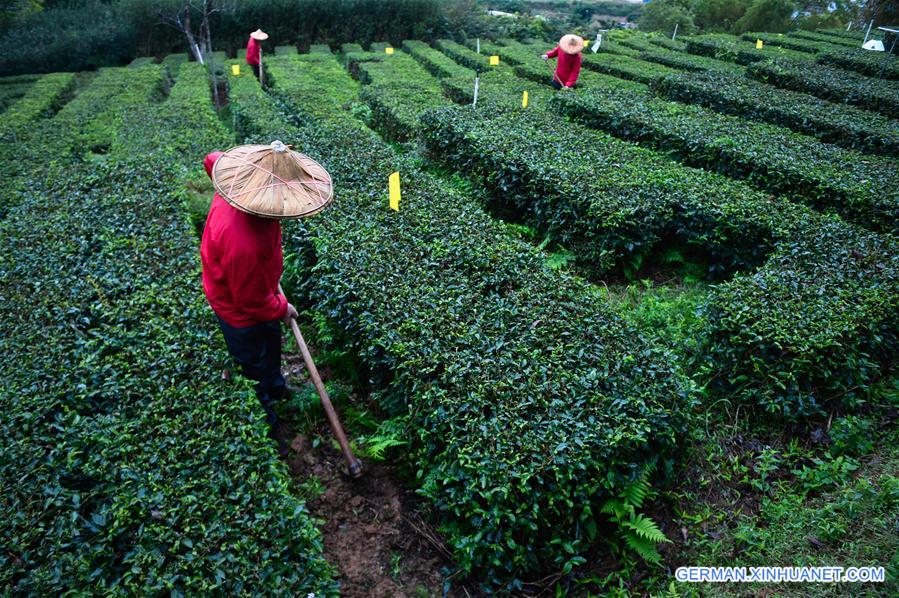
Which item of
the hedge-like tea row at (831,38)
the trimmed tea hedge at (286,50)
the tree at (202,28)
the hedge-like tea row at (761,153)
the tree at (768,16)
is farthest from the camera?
the tree at (768,16)

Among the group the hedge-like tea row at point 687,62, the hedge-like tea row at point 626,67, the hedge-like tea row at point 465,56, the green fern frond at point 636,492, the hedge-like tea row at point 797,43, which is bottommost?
the green fern frond at point 636,492

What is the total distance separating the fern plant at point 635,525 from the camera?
11.3 ft

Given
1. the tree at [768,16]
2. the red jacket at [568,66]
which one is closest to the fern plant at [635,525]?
the red jacket at [568,66]

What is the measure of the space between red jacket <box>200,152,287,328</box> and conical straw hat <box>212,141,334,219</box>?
0.17 meters

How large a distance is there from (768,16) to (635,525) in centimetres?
2690

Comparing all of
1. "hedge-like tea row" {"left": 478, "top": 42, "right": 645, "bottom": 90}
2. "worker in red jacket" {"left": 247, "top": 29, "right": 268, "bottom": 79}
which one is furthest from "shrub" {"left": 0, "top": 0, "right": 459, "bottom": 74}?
"hedge-like tea row" {"left": 478, "top": 42, "right": 645, "bottom": 90}

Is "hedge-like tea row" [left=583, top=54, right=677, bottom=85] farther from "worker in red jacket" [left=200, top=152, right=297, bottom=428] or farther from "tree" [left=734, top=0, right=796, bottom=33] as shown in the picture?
"tree" [left=734, top=0, right=796, bottom=33]

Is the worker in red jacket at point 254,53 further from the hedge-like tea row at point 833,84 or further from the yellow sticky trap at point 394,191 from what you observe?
the hedge-like tea row at point 833,84

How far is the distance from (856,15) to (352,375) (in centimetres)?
2865

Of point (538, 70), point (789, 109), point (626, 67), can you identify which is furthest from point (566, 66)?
point (789, 109)

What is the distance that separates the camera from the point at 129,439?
337 cm

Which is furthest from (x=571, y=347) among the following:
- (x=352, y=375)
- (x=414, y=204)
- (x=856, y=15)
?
(x=856, y=15)

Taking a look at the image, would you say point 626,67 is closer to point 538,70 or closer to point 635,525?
point 538,70

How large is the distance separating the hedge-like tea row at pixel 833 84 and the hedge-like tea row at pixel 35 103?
15174mm
